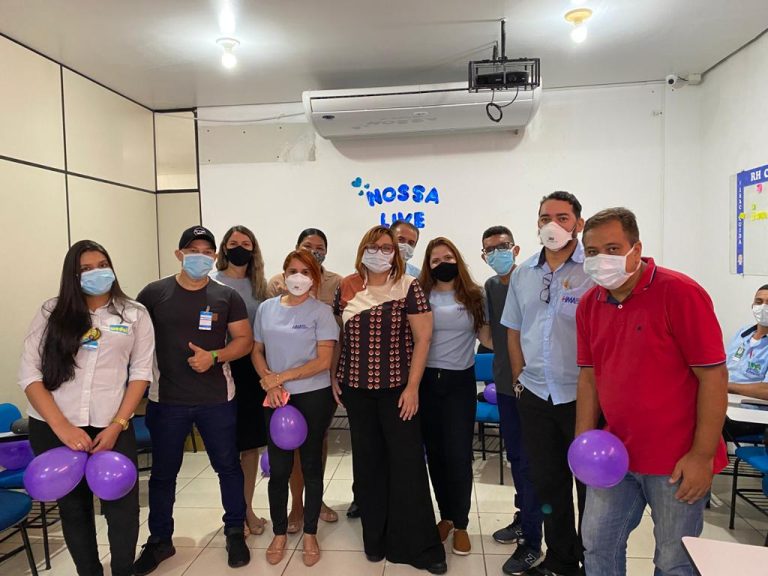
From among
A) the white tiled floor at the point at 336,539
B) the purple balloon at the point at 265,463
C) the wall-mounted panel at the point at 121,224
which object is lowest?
the white tiled floor at the point at 336,539

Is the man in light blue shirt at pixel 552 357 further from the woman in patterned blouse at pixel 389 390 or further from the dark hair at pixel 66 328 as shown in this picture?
the dark hair at pixel 66 328

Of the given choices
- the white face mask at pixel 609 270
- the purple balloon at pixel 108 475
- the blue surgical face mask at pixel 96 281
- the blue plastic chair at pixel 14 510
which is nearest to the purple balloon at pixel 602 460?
the white face mask at pixel 609 270

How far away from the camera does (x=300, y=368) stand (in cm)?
251

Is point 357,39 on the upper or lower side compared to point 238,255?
upper

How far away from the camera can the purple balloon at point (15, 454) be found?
2574mm

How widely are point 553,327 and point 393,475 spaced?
1.11m

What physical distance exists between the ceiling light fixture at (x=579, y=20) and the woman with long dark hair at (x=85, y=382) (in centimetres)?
310

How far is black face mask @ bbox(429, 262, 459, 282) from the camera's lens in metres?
2.55

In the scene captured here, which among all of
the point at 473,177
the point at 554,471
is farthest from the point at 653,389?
the point at 473,177

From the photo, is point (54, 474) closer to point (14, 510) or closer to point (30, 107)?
point (14, 510)

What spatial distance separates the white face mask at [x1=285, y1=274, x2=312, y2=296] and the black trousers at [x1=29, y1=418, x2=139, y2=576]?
104 centimetres

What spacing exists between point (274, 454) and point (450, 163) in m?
3.16

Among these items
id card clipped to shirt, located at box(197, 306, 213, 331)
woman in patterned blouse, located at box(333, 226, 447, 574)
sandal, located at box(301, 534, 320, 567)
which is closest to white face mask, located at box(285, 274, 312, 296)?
woman in patterned blouse, located at box(333, 226, 447, 574)

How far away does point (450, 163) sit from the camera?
15.3 ft
